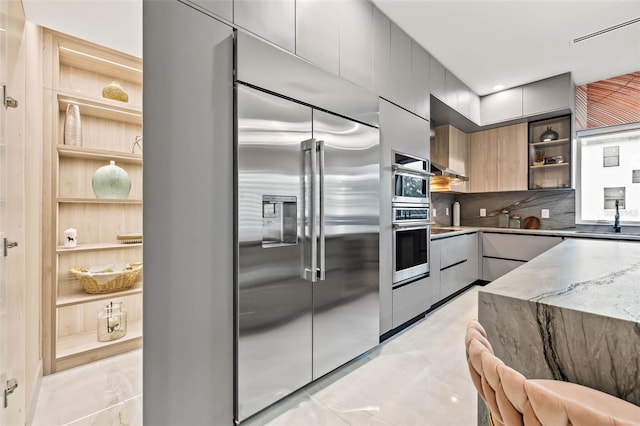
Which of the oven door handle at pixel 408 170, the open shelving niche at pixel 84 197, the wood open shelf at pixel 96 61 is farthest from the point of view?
the oven door handle at pixel 408 170

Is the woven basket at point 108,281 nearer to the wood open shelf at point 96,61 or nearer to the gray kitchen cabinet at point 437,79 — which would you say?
the wood open shelf at point 96,61

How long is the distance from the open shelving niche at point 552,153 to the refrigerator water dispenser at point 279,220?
3966 mm

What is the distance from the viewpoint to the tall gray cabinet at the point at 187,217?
129cm

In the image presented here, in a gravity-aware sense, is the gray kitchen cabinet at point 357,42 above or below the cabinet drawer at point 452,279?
above

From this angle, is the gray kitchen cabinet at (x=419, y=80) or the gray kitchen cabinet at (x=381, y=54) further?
the gray kitchen cabinet at (x=419, y=80)

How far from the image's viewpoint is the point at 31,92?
6.42 ft

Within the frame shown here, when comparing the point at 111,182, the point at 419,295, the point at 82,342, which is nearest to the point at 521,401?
the point at 419,295

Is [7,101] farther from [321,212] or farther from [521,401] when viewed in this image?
[521,401]

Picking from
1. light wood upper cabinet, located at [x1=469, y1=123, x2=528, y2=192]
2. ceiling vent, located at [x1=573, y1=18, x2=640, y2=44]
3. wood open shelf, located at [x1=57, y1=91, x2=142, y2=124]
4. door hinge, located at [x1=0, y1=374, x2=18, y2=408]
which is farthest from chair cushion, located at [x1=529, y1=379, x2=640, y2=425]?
light wood upper cabinet, located at [x1=469, y1=123, x2=528, y2=192]

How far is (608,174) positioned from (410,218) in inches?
130

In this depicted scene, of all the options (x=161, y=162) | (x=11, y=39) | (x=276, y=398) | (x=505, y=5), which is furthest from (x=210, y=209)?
(x=505, y=5)

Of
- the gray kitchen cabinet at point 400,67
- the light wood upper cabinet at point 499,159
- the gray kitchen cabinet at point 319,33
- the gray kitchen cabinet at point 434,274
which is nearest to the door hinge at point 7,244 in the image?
the gray kitchen cabinet at point 319,33

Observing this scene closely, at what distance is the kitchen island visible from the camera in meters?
0.73

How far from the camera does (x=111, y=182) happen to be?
96.2 inches
